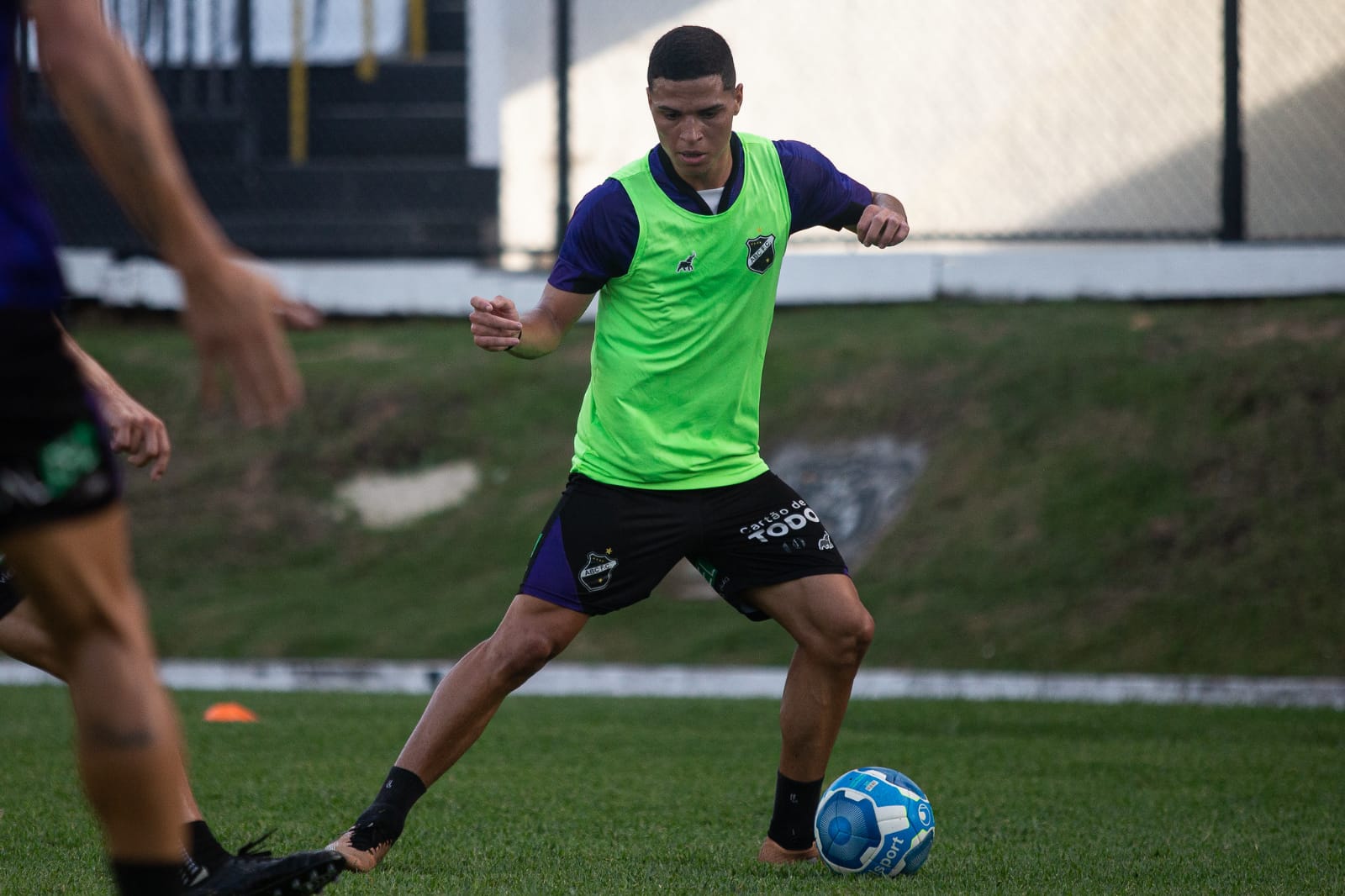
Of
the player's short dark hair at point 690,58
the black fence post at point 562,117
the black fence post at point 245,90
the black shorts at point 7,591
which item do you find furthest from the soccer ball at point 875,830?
the black fence post at point 245,90

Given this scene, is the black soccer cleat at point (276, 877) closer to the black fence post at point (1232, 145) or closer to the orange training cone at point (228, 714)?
the orange training cone at point (228, 714)

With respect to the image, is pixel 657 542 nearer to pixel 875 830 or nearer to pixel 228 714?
pixel 875 830

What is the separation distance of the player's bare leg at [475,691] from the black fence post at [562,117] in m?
10.3

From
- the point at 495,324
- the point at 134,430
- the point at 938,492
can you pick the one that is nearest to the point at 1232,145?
the point at 938,492

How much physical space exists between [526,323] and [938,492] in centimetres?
740

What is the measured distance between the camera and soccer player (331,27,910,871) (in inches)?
175

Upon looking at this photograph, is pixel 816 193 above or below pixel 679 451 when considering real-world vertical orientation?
above

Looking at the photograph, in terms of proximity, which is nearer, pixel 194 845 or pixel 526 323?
pixel 194 845

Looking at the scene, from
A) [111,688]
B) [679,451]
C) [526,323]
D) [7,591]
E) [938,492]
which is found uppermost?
[526,323]

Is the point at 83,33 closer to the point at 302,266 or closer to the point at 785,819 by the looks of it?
the point at 785,819

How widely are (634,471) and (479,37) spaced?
454 inches

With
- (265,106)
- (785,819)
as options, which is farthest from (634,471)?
(265,106)

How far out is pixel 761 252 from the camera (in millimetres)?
4668

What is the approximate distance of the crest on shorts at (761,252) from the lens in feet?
15.3
